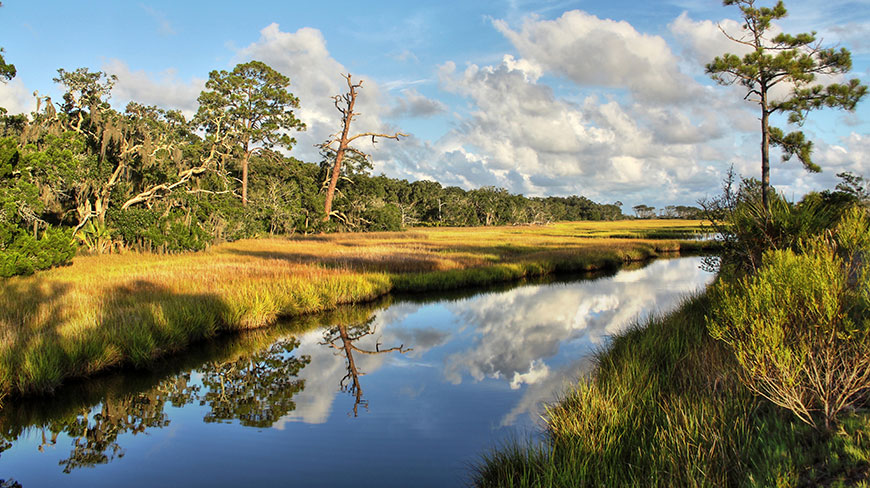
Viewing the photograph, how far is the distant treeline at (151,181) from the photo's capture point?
14.3 m

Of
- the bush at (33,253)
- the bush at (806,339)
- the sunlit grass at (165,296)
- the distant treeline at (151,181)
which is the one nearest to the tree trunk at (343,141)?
the distant treeline at (151,181)

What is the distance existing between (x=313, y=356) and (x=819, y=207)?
485 inches

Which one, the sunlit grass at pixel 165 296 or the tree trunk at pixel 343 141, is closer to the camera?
the sunlit grass at pixel 165 296

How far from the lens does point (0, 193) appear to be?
1218cm

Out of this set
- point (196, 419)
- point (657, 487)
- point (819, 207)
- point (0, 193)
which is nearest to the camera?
point (657, 487)

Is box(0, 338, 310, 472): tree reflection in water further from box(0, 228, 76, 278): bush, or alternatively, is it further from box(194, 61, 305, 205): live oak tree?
box(194, 61, 305, 205): live oak tree

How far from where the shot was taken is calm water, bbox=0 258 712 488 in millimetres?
5289

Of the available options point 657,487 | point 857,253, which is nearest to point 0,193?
point 657,487

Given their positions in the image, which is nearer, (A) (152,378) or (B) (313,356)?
(A) (152,378)

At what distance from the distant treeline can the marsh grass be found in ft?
Result: 47.8

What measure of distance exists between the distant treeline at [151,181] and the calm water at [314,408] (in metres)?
8.70

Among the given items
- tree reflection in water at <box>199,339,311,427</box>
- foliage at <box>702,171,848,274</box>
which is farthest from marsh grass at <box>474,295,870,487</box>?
foliage at <box>702,171,848,274</box>

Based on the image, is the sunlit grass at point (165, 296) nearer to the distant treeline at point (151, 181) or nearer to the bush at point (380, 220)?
the distant treeline at point (151, 181)

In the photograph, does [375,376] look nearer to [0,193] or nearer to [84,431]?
[84,431]
